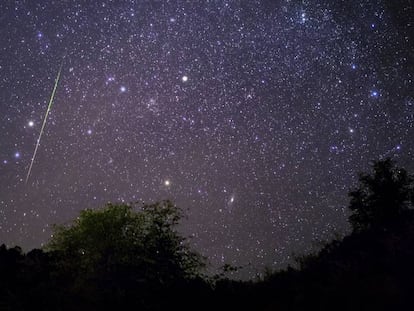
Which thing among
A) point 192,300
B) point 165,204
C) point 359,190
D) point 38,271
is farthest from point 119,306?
point 359,190

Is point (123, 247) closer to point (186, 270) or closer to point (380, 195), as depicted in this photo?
point (186, 270)

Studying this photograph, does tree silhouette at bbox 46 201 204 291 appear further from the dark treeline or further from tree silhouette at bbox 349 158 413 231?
tree silhouette at bbox 349 158 413 231

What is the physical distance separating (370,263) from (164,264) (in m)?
14.2

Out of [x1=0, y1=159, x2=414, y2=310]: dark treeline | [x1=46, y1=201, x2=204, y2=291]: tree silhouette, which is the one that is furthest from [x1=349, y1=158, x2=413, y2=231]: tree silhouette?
[x1=46, y1=201, x2=204, y2=291]: tree silhouette

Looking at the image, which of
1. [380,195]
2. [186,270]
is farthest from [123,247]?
[380,195]

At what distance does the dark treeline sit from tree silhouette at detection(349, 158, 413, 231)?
0.06m

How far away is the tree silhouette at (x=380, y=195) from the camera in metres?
25.9

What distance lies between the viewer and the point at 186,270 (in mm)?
23406

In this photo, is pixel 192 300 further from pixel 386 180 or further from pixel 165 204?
pixel 386 180

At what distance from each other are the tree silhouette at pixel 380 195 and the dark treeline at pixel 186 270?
64 millimetres

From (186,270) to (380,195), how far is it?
1308 centimetres

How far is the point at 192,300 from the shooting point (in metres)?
12.5

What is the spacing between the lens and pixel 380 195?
2703 cm

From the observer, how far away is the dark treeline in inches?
343
